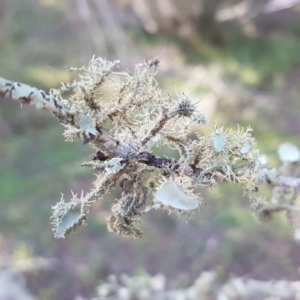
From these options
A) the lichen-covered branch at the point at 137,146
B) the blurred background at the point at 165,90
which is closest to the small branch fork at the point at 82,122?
the lichen-covered branch at the point at 137,146

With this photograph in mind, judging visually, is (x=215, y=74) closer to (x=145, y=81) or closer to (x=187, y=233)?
(x=187, y=233)

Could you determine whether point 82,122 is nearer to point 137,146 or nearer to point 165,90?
point 137,146

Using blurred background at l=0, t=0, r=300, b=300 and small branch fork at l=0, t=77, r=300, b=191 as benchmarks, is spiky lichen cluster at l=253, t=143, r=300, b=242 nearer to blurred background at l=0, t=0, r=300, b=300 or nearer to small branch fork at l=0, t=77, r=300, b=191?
small branch fork at l=0, t=77, r=300, b=191

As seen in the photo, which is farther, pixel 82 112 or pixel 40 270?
pixel 40 270

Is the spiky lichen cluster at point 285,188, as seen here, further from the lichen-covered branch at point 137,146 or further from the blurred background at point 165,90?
the blurred background at point 165,90

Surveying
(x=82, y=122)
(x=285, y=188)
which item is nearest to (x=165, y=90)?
(x=285, y=188)

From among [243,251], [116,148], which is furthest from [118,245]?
[116,148]
